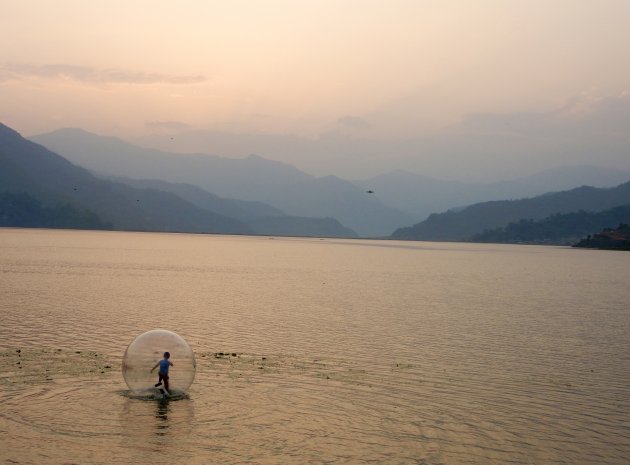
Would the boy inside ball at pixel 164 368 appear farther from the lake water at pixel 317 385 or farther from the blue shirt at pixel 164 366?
the lake water at pixel 317 385

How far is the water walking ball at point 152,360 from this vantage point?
2534cm

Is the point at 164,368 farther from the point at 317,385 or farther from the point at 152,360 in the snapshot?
the point at 317,385

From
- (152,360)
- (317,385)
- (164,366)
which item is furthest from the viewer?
(317,385)

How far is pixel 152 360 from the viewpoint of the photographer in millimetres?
25359

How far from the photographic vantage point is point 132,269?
367 feet

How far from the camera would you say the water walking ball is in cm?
2534

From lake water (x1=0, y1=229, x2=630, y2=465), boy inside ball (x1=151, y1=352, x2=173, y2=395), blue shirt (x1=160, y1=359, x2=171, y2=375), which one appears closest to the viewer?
lake water (x1=0, y1=229, x2=630, y2=465)

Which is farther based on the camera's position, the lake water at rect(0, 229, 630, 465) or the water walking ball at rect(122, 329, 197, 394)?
the water walking ball at rect(122, 329, 197, 394)

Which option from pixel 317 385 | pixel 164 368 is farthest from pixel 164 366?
pixel 317 385

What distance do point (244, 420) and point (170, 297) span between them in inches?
1822

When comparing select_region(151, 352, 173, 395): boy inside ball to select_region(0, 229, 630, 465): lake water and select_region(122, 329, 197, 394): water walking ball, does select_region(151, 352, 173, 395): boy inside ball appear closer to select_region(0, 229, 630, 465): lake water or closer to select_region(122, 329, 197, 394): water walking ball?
select_region(122, 329, 197, 394): water walking ball

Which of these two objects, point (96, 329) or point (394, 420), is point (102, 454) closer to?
point (394, 420)

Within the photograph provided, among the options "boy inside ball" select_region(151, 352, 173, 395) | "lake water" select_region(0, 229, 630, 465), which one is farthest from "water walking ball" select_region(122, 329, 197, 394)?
"lake water" select_region(0, 229, 630, 465)

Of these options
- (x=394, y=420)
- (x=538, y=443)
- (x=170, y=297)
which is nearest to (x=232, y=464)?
(x=394, y=420)
